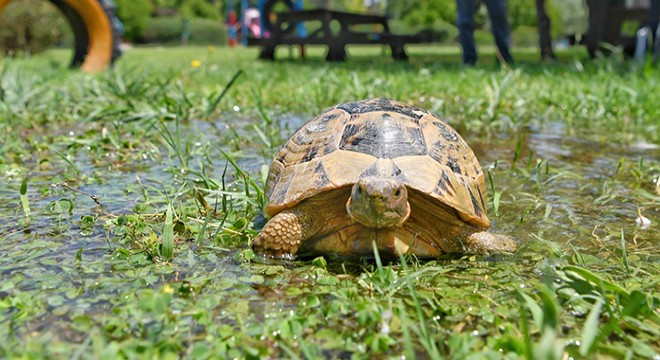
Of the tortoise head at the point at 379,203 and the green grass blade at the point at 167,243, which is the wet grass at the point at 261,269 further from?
the tortoise head at the point at 379,203

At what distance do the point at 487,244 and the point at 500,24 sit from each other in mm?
8262

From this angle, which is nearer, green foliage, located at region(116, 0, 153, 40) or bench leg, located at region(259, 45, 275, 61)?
bench leg, located at region(259, 45, 275, 61)

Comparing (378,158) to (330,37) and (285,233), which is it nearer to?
(285,233)

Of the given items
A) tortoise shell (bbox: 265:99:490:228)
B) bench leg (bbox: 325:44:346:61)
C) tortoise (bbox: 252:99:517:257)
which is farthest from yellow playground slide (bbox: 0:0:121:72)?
tortoise (bbox: 252:99:517:257)

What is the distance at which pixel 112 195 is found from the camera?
3.03 metres

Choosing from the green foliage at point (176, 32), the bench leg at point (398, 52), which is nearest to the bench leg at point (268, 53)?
the bench leg at point (398, 52)

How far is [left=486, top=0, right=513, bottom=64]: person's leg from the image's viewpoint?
9727 millimetres

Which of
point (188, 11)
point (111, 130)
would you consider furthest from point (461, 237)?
point (188, 11)

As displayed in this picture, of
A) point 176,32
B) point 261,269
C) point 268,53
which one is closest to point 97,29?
point 268,53

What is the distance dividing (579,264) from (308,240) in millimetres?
958

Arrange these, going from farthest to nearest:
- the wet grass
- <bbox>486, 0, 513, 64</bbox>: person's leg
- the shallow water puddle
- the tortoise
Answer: <bbox>486, 0, 513, 64</bbox>: person's leg → the tortoise → the shallow water puddle → the wet grass

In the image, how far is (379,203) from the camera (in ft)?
6.82

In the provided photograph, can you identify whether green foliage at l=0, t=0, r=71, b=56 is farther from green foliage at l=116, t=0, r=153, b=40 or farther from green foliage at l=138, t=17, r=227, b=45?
green foliage at l=138, t=17, r=227, b=45

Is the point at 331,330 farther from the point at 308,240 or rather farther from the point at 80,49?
the point at 80,49
